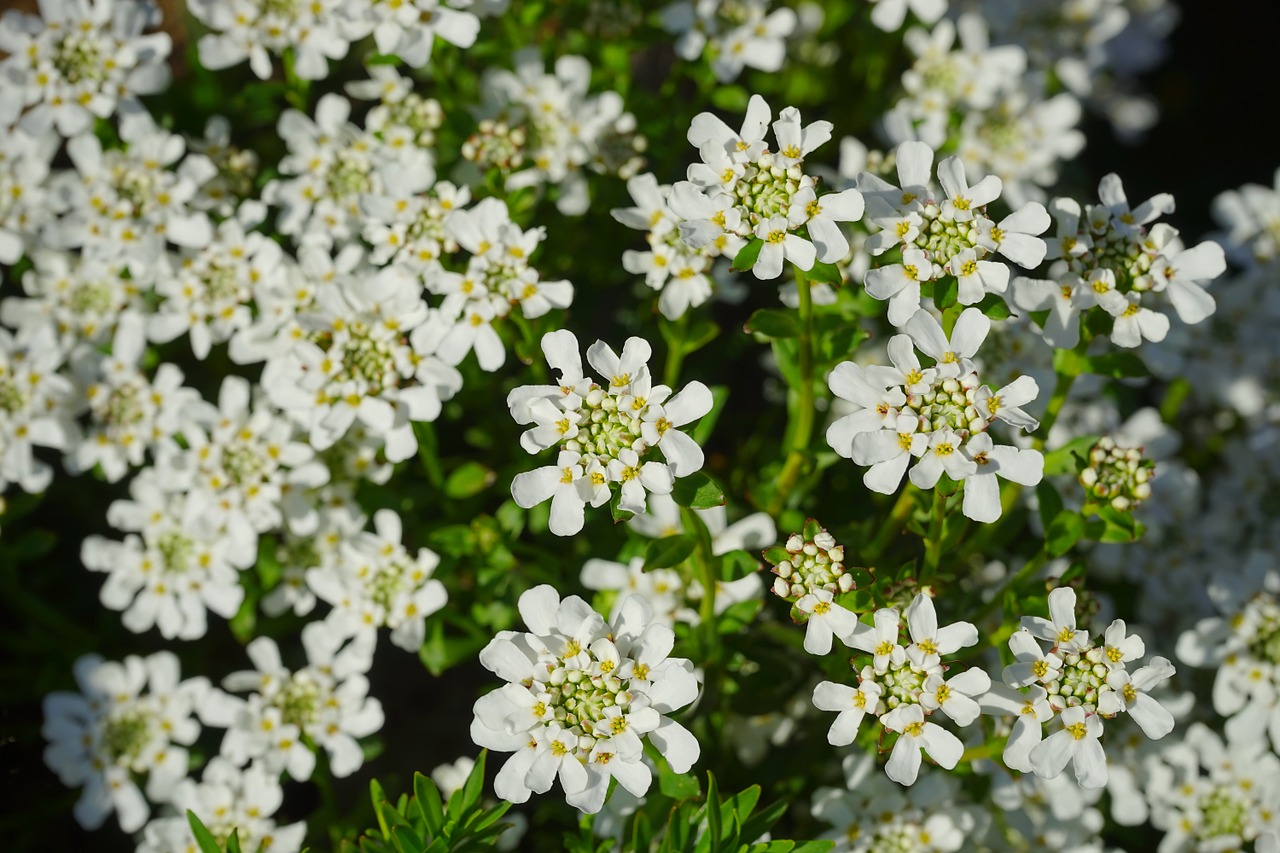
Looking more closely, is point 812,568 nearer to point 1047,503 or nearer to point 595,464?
point 595,464

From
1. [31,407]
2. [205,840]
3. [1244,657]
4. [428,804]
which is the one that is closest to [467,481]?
[428,804]

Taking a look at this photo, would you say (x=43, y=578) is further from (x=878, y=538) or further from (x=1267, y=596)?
(x=1267, y=596)

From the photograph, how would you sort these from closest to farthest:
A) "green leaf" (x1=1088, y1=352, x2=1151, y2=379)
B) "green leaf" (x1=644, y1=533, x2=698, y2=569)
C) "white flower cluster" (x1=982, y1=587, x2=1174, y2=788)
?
"white flower cluster" (x1=982, y1=587, x2=1174, y2=788), "green leaf" (x1=644, y1=533, x2=698, y2=569), "green leaf" (x1=1088, y1=352, x2=1151, y2=379)

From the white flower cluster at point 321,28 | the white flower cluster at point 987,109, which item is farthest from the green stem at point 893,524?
the white flower cluster at point 321,28

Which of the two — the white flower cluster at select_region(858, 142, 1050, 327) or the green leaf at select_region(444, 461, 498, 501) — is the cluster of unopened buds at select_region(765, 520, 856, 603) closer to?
the white flower cluster at select_region(858, 142, 1050, 327)

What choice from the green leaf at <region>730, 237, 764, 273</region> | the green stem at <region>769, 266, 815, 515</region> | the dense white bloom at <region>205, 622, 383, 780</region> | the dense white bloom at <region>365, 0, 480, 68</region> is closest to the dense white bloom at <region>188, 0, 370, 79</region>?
the dense white bloom at <region>365, 0, 480, 68</region>

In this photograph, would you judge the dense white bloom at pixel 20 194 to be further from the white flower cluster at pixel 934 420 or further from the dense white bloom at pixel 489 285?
the white flower cluster at pixel 934 420

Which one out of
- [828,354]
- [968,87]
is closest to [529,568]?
[828,354]
